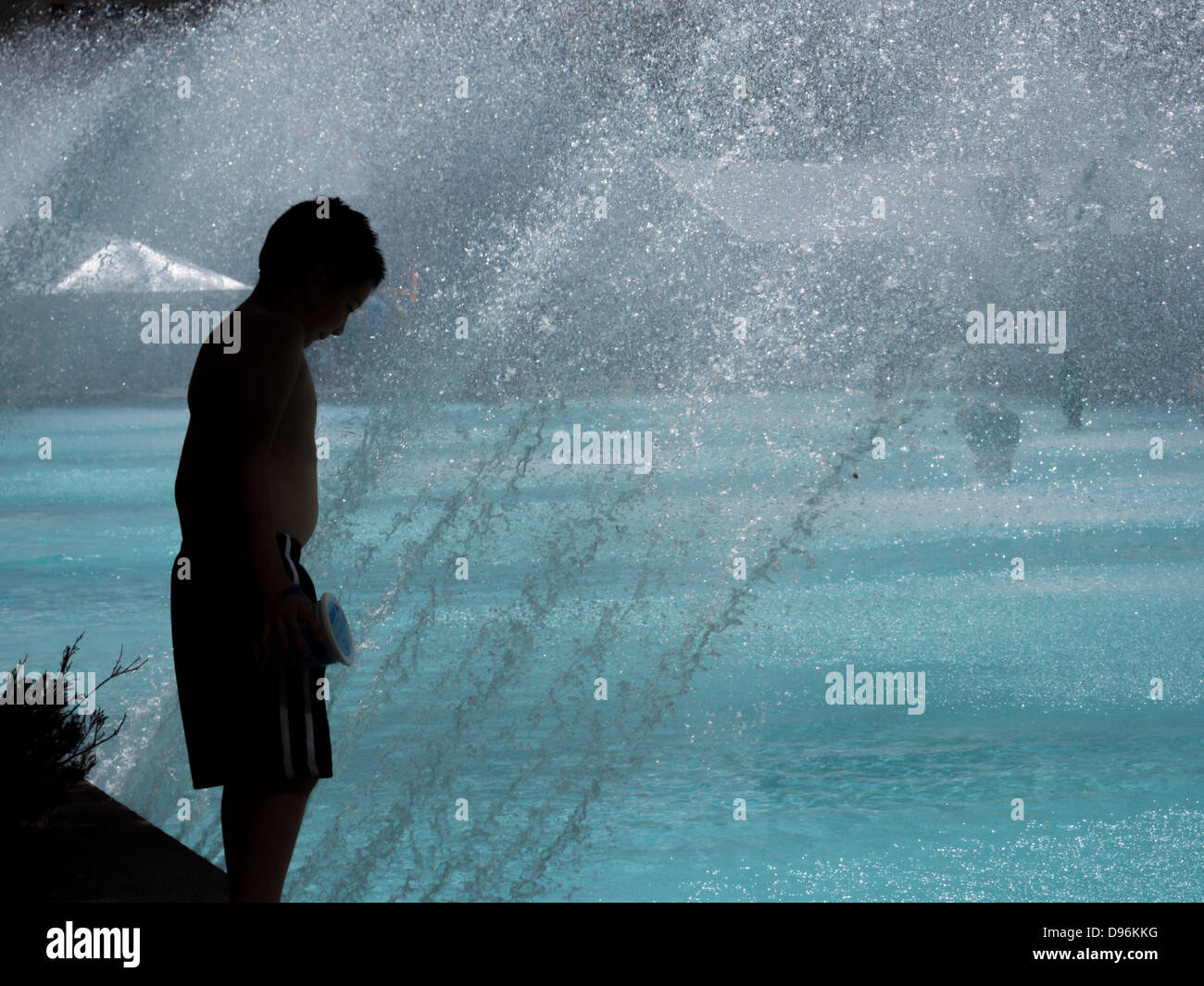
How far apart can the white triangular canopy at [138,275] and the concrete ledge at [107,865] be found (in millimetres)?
12438

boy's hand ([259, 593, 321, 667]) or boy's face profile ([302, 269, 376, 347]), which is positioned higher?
boy's face profile ([302, 269, 376, 347])

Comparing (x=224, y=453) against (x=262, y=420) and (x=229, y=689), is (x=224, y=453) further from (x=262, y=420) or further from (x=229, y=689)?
(x=229, y=689)

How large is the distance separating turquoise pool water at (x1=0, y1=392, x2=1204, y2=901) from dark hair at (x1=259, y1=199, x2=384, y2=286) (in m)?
0.64

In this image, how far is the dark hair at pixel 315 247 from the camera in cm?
213

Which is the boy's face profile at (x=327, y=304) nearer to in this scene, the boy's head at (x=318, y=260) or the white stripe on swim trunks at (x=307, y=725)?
the boy's head at (x=318, y=260)

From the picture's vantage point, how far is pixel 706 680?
17.1 feet

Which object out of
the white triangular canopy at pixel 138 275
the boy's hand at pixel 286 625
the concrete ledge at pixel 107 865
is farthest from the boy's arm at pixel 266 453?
the white triangular canopy at pixel 138 275

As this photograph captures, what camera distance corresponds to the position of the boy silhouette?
6.47 feet

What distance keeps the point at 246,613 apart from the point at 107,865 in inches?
36.1

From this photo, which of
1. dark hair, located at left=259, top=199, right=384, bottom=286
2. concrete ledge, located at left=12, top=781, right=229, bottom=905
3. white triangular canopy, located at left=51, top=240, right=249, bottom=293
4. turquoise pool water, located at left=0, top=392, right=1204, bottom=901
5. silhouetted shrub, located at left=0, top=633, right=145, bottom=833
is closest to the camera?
dark hair, located at left=259, top=199, right=384, bottom=286

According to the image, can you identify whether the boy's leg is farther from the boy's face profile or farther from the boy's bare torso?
the boy's face profile

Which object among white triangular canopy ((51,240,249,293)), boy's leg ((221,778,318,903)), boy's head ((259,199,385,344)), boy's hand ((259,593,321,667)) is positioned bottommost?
boy's leg ((221,778,318,903))

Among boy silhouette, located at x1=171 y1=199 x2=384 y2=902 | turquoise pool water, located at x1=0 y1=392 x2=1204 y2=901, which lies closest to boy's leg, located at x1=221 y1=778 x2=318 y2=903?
boy silhouette, located at x1=171 y1=199 x2=384 y2=902
